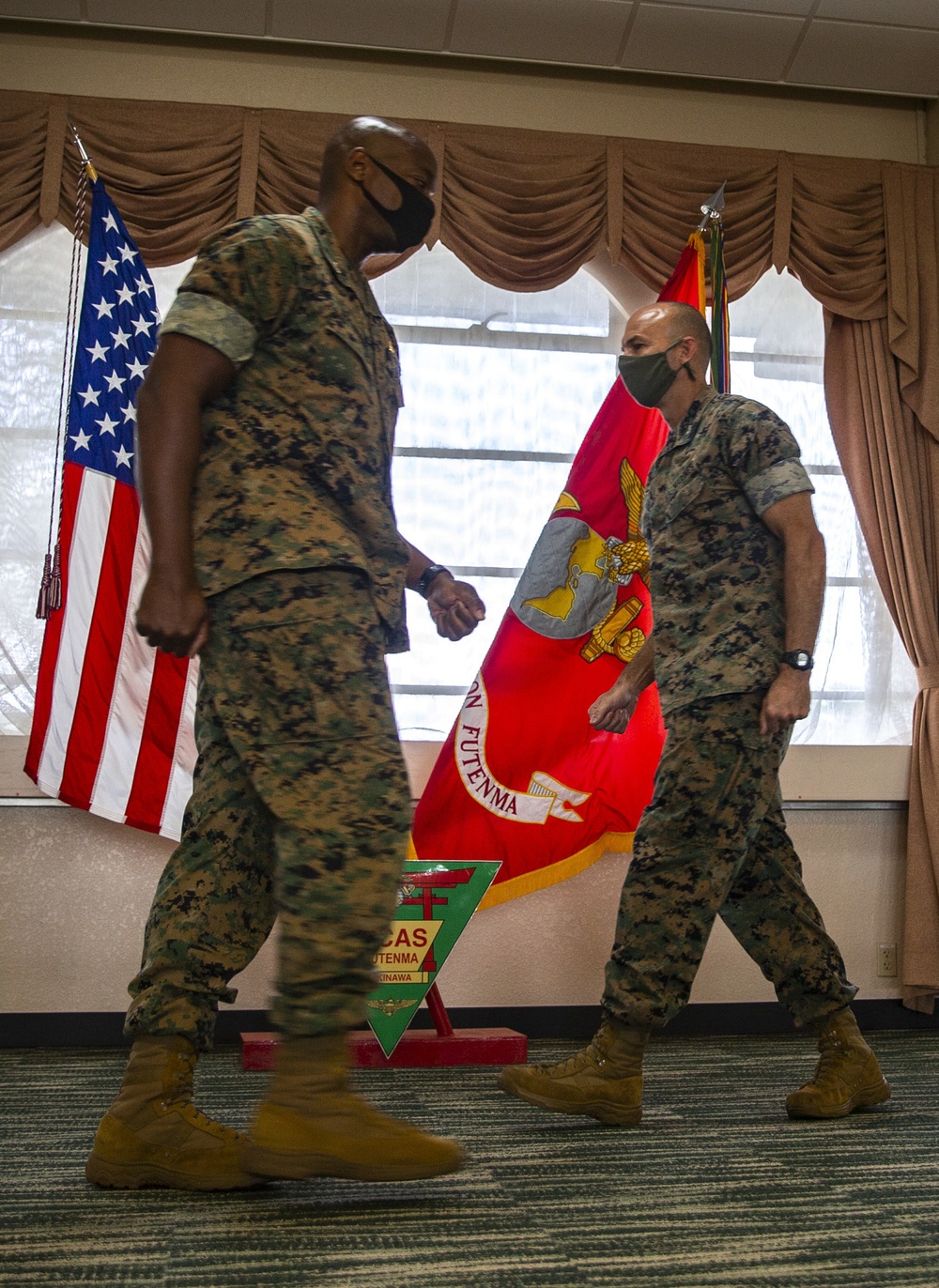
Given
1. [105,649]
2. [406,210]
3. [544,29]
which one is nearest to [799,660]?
[406,210]

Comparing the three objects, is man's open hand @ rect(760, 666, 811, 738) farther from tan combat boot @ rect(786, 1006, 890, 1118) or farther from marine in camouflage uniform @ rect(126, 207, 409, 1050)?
marine in camouflage uniform @ rect(126, 207, 409, 1050)

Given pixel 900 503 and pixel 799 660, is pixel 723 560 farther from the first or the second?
pixel 900 503

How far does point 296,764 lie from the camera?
1.31 meters

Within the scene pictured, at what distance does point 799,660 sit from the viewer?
77.5 inches

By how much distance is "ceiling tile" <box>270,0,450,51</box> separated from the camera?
3.38m

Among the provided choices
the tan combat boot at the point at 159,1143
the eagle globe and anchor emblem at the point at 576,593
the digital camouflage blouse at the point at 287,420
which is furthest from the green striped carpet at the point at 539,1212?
the eagle globe and anchor emblem at the point at 576,593

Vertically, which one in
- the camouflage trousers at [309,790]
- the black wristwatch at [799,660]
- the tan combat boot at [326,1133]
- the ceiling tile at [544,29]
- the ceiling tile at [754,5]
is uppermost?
the ceiling tile at [754,5]

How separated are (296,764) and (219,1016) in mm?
1906

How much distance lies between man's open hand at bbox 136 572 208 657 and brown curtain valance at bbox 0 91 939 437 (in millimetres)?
2320

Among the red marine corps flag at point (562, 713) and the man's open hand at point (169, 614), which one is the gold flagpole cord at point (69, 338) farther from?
the man's open hand at point (169, 614)

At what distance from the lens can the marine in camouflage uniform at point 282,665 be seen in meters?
1.26

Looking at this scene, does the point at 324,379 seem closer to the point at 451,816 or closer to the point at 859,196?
the point at 451,816

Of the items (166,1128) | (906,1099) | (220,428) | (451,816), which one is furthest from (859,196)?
(166,1128)

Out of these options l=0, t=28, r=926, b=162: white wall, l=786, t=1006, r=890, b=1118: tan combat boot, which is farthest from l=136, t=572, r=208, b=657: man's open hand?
l=0, t=28, r=926, b=162: white wall
